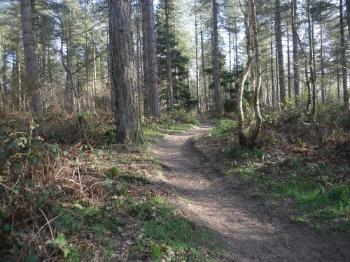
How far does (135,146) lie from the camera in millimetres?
9148

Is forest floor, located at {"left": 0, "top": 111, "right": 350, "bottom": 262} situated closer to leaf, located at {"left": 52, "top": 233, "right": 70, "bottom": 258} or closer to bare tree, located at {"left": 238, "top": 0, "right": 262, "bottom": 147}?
leaf, located at {"left": 52, "top": 233, "right": 70, "bottom": 258}

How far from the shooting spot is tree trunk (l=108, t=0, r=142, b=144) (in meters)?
9.14

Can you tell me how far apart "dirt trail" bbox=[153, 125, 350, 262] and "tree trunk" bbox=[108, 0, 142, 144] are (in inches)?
62.3

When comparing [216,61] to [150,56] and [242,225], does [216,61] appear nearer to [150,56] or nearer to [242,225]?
[150,56]

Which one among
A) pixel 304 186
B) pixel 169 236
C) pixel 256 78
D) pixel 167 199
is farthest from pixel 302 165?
pixel 169 236

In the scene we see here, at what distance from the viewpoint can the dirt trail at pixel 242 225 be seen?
16.8 feet

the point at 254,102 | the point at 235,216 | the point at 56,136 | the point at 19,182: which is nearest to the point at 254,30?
the point at 254,102

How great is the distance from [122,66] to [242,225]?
16.7ft

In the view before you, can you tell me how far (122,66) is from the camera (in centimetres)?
918

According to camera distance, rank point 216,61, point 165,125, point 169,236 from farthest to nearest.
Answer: point 216,61, point 165,125, point 169,236

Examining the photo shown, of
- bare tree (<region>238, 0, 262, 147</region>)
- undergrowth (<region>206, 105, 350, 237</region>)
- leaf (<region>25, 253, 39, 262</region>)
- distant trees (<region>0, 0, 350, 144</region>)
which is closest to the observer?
leaf (<region>25, 253, 39, 262</region>)

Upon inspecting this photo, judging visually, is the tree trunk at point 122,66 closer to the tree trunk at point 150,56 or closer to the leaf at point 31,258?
the leaf at point 31,258

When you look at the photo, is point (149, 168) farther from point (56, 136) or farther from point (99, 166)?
point (56, 136)

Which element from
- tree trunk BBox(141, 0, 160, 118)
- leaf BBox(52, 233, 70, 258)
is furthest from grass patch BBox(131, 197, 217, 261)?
tree trunk BBox(141, 0, 160, 118)
